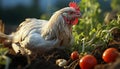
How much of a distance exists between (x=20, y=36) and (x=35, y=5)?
50.5 ft

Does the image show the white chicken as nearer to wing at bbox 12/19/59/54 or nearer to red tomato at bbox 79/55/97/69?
wing at bbox 12/19/59/54

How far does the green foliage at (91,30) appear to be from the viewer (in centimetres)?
733

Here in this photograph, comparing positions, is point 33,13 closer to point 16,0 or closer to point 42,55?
point 16,0

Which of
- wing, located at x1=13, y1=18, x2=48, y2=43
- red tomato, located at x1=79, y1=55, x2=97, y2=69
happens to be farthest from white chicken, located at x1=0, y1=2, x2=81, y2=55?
red tomato, located at x1=79, y1=55, x2=97, y2=69

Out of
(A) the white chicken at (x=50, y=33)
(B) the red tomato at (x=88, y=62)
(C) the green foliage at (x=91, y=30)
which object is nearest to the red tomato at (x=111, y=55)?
(B) the red tomato at (x=88, y=62)

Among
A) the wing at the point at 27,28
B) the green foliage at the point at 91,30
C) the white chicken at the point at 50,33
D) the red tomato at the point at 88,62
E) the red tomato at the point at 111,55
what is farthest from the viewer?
the wing at the point at 27,28

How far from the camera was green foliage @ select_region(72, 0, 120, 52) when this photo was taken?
288 inches

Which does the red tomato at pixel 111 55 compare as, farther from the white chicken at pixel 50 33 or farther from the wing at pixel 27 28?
the wing at pixel 27 28

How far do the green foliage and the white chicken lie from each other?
271 mm

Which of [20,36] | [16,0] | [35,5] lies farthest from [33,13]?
[20,36]

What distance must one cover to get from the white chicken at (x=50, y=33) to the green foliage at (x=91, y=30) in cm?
27

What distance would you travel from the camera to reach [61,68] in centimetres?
625

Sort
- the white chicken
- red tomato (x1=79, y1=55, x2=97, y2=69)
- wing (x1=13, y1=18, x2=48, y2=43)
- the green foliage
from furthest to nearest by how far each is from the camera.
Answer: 1. wing (x1=13, y1=18, x2=48, y2=43)
2. the white chicken
3. the green foliage
4. red tomato (x1=79, y1=55, x2=97, y2=69)

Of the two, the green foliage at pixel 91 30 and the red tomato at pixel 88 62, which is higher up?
the green foliage at pixel 91 30
